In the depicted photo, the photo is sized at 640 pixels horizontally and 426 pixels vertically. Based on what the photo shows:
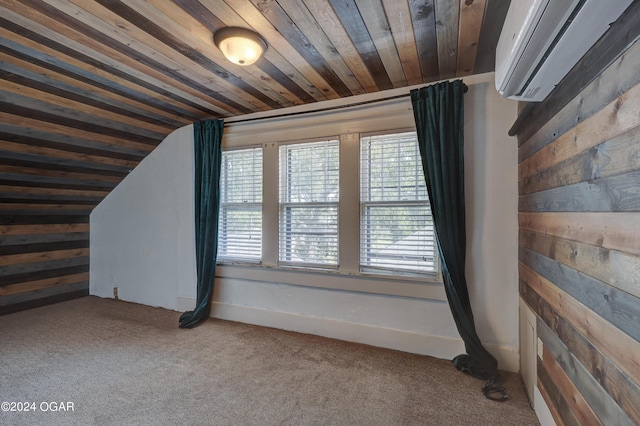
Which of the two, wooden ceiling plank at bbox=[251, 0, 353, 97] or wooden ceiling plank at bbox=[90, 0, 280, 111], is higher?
wooden ceiling plank at bbox=[251, 0, 353, 97]

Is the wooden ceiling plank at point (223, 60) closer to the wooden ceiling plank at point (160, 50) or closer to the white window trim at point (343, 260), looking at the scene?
the wooden ceiling plank at point (160, 50)

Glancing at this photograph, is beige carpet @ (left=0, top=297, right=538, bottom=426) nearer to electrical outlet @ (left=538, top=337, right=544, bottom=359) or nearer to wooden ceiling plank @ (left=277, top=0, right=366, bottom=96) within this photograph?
electrical outlet @ (left=538, top=337, right=544, bottom=359)

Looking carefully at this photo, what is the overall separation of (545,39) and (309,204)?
7.25 feet

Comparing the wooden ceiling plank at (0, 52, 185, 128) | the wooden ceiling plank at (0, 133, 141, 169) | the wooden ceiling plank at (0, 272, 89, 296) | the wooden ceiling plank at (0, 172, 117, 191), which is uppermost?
the wooden ceiling plank at (0, 52, 185, 128)

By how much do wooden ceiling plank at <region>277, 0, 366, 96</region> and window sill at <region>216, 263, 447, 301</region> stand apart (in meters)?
1.77

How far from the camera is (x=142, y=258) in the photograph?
3.89 metres

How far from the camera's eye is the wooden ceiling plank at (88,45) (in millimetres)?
1607

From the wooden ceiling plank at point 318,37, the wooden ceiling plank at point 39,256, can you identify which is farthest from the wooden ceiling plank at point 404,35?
the wooden ceiling plank at point 39,256

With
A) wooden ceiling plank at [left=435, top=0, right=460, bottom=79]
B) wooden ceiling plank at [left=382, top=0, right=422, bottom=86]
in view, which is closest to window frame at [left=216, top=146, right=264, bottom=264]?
wooden ceiling plank at [left=382, top=0, right=422, bottom=86]

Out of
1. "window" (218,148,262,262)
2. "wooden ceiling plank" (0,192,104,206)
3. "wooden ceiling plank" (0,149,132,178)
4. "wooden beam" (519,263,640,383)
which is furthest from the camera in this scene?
"wooden ceiling plank" (0,192,104,206)

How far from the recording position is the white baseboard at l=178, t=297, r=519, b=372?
230 cm

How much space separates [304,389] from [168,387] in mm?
978

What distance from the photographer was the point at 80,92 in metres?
2.46

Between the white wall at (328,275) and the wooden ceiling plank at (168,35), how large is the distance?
0.88 metres
